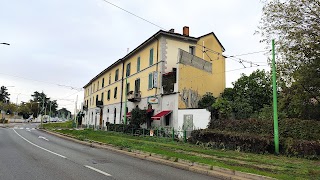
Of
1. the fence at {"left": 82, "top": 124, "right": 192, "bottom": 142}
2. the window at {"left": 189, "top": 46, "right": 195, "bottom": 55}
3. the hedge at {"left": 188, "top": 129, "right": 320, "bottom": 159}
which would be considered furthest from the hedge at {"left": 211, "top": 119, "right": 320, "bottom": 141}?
the window at {"left": 189, "top": 46, "right": 195, "bottom": 55}

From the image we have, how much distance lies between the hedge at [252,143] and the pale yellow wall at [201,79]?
6.11m

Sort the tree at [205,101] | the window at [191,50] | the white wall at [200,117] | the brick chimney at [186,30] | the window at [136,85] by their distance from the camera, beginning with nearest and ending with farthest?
the white wall at [200,117]
the tree at [205,101]
the window at [191,50]
the brick chimney at [186,30]
the window at [136,85]

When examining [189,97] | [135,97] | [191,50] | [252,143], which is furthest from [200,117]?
[135,97]

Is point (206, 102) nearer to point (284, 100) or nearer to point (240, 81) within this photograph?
point (284, 100)

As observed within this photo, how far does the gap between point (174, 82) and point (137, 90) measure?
746 centimetres

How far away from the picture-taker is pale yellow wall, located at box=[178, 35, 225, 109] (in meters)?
24.4

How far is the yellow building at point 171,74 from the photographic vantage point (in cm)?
2452

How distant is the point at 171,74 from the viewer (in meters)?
25.5

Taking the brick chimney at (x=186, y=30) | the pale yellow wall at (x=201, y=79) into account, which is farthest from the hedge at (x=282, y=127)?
the brick chimney at (x=186, y=30)

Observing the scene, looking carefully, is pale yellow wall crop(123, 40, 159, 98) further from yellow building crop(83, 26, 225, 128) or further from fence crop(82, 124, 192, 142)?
fence crop(82, 124, 192, 142)

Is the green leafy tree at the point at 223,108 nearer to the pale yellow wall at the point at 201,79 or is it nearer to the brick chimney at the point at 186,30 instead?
the pale yellow wall at the point at 201,79

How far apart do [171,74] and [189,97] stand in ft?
9.54

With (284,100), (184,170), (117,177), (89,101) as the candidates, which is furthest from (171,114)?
(89,101)

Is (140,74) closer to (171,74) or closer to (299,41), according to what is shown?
(171,74)
